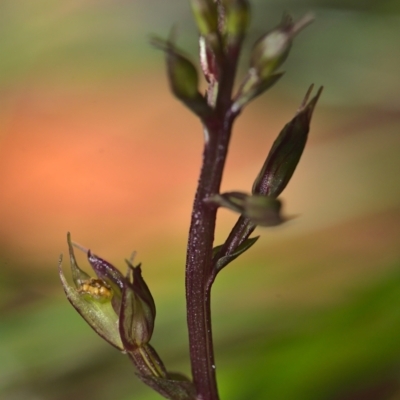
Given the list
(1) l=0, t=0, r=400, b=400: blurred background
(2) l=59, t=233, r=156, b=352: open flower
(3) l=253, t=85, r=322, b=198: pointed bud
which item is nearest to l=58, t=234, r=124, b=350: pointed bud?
(2) l=59, t=233, r=156, b=352: open flower

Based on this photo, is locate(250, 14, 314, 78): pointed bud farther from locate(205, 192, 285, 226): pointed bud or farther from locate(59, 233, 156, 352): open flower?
locate(59, 233, 156, 352): open flower

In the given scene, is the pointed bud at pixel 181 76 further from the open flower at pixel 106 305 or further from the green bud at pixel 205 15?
the open flower at pixel 106 305

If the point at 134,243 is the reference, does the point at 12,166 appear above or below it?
above

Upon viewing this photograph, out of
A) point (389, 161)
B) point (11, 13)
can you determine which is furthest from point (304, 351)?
point (11, 13)

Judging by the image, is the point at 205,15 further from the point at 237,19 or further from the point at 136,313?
the point at 136,313

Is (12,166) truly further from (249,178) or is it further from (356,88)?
(356,88)

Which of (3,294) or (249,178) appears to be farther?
(249,178)

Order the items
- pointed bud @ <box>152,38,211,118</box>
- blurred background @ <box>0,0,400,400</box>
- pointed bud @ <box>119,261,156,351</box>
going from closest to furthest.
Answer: pointed bud @ <box>152,38,211,118</box> → pointed bud @ <box>119,261,156,351</box> → blurred background @ <box>0,0,400,400</box>
